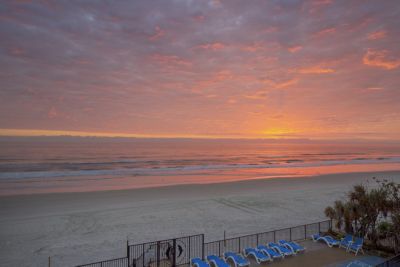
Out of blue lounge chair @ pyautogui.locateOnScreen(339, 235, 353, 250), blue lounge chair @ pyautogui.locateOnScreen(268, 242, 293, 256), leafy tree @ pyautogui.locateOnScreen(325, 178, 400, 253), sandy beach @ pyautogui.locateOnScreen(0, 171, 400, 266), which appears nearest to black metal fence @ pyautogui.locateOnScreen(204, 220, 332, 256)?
blue lounge chair @ pyautogui.locateOnScreen(268, 242, 293, 256)

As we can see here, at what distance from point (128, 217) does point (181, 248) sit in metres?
11.0

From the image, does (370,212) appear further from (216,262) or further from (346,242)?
(216,262)

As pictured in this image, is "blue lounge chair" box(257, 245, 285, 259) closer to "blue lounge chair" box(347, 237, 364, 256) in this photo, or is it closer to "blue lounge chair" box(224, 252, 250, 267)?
"blue lounge chair" box(224, 252, 250, 267)

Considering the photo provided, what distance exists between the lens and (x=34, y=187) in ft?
121

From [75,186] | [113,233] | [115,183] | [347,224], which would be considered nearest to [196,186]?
[115,183]

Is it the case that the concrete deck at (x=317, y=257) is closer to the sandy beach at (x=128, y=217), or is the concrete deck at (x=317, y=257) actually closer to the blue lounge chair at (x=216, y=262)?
the blue lounge chair at (x=216, y=262)

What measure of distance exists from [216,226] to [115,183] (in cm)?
2416

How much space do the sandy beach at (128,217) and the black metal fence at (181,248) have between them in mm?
1247

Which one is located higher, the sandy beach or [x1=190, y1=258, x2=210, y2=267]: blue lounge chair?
[x1=190, y1=258, x2=210, y2=267]: blue lounge chair

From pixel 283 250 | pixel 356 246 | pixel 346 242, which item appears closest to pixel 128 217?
pixel 283 250

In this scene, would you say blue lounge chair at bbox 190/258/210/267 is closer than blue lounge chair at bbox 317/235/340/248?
Yes

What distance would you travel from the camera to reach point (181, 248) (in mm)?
13141

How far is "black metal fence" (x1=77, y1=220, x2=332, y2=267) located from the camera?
41.3ft

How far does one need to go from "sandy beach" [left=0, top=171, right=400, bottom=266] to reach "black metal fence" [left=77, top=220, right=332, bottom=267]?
1247mm
